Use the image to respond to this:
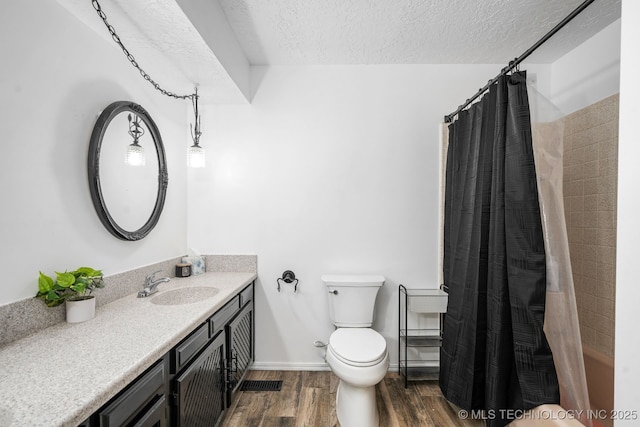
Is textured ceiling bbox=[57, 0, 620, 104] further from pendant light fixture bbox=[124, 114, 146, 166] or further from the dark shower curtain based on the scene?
the dark shower curtain

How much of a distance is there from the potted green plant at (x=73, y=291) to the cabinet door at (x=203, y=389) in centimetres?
52

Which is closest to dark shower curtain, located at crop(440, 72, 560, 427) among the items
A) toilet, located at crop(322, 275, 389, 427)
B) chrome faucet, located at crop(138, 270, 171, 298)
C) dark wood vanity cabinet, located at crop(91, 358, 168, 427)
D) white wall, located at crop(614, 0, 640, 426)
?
white wall, located at crop(614, 0, 640, 426)

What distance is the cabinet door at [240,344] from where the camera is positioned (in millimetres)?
1713

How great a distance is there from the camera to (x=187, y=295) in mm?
1764

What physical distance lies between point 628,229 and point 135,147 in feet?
7.33

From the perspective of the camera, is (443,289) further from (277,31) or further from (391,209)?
(277,31)

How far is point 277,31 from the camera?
183cm

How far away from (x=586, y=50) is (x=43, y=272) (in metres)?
3.43

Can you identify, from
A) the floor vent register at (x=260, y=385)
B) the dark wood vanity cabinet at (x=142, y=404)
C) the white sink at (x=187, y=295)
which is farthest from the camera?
the floor vent register at (x=260, y=385)

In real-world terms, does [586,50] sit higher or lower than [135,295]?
higher

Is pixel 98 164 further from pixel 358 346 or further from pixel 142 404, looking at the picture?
pixel 358 346

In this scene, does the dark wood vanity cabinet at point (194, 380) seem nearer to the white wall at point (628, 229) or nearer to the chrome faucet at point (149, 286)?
the chrome faucet at point (149, 286)

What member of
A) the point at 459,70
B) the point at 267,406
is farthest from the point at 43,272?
the point at 459,70

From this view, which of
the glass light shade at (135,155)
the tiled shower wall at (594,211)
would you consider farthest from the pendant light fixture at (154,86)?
the tiled shower wall at (594,211)
